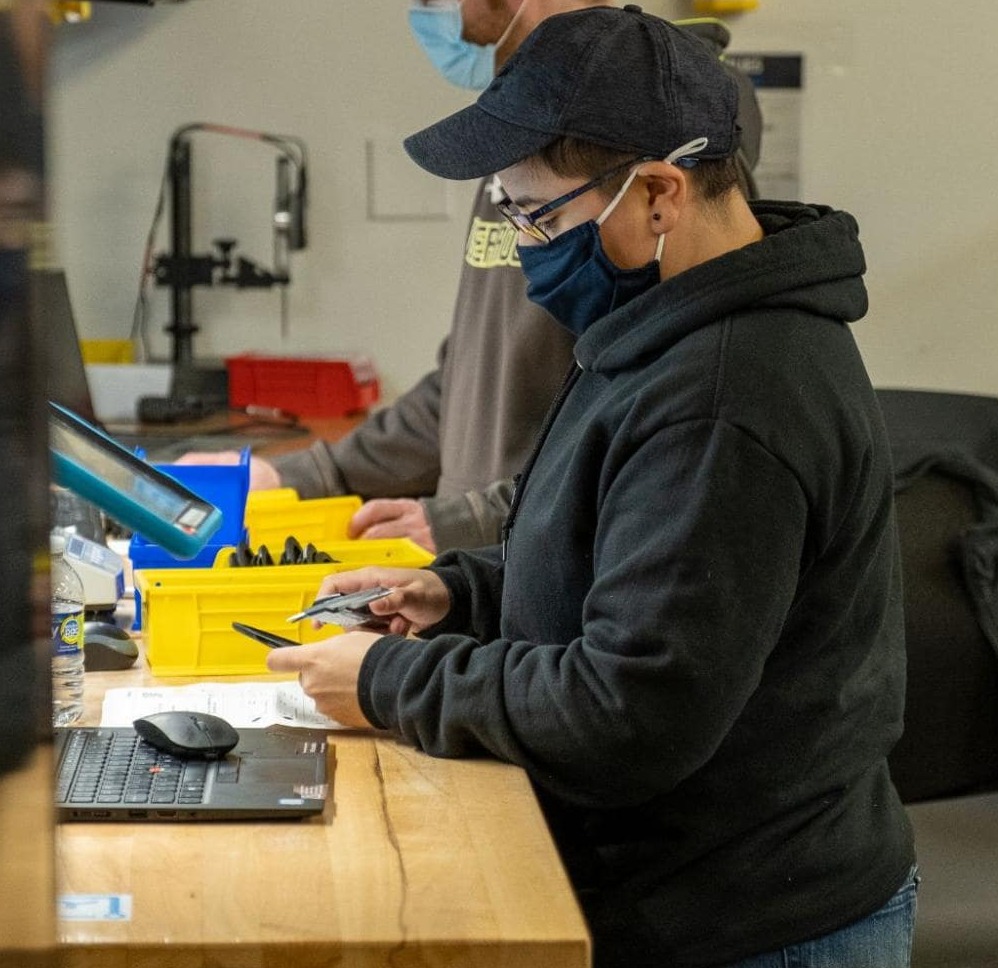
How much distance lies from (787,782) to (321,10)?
119 inches

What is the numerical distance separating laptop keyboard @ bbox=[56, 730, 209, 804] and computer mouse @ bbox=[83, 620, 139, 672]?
27 centimetres

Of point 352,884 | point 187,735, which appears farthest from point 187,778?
point 352,884

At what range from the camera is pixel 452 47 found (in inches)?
94.7

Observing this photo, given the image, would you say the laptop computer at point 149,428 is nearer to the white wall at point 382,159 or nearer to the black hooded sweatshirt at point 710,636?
the white wall at point 382,159

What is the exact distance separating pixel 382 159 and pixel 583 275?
267 cm

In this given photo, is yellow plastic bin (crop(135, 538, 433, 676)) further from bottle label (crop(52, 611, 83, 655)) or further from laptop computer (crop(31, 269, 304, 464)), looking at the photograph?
laptop computer (crop(31, 269, 304, 464))

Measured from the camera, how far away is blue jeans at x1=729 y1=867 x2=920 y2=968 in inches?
52.0

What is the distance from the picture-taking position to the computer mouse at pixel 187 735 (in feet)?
4.46

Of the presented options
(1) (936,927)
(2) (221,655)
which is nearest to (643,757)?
(2) (221,655)

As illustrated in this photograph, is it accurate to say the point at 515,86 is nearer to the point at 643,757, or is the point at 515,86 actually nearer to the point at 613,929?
the point at 643,757

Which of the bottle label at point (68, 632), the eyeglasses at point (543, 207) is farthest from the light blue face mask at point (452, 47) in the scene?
the bottle label at point (68, 632)

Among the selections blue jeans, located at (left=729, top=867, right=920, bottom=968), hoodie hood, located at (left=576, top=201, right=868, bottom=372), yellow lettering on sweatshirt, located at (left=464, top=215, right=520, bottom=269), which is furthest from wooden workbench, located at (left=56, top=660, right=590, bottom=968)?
yellow lettering on sweatshirt, located at (left=464, top=215, right=520, bottom=269)

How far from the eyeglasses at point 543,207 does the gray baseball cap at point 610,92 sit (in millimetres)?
23

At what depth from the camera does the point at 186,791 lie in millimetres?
1295
